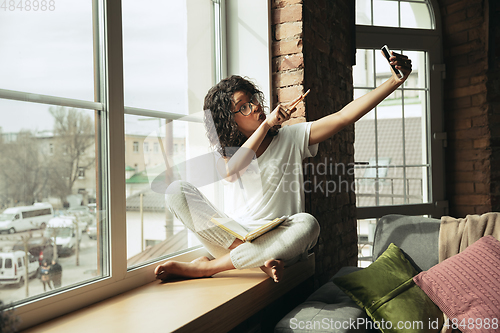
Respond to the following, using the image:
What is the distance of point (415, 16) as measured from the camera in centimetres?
322

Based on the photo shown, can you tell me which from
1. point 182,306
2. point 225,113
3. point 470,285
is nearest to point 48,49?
point 225,113

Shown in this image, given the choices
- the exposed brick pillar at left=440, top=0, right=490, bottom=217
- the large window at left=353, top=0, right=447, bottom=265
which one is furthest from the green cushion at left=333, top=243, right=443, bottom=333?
the exposed brick pillar at left=440, top=0, right=490, bottom=217

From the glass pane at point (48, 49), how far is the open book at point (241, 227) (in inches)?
27.0

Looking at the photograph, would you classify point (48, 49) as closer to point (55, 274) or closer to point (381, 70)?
point (55, 274)

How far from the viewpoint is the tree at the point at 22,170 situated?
1.00 metres

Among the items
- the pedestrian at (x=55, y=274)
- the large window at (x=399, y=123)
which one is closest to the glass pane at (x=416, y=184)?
the large window at (x=399, y=123)

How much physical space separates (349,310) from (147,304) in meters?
0.71

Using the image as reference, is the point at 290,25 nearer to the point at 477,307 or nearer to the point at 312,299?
the point at 312,299

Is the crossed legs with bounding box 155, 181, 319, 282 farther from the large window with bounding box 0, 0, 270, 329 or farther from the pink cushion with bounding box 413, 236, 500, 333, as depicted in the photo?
the pink cushion with bounding box 413, 236, 500, 333

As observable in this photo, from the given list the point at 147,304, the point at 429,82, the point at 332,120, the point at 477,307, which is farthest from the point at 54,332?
the point at 429,82

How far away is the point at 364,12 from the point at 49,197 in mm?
2767

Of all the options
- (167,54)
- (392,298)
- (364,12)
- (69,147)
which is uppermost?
(364,12)

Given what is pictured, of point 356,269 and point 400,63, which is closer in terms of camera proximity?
point 400,63

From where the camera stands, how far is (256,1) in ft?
6.79
